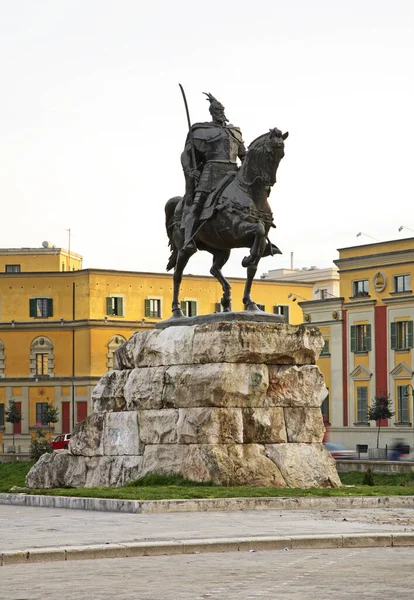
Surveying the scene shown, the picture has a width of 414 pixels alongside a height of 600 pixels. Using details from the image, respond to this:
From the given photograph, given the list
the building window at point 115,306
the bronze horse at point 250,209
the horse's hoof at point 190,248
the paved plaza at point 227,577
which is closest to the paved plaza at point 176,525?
the paved plaza at point 227,577

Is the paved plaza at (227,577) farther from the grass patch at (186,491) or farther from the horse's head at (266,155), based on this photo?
the horse's head at (266,155)

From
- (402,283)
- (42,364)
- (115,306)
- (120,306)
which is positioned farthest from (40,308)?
(402,283)

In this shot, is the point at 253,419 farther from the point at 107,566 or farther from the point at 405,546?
the point at 107,566

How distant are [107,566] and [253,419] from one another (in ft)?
27.7

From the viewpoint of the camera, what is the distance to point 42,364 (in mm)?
92250

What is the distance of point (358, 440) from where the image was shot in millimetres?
78375

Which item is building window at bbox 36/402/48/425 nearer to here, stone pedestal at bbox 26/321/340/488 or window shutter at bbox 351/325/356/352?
window shutter at bbox 351/325/356/352

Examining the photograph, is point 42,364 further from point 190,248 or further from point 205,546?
point 205,546

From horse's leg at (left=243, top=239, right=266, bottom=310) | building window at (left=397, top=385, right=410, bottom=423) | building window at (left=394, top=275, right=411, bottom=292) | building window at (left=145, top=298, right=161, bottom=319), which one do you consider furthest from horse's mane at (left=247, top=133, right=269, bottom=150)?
building window at (left=145, top=298, right=161, bottom=319)

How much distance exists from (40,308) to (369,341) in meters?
24.6

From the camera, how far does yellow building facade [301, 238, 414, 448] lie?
76.4 m

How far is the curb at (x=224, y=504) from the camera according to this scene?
1838cm

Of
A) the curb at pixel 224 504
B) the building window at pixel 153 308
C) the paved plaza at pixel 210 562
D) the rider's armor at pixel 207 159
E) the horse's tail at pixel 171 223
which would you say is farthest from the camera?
the building window at pixel 153 308

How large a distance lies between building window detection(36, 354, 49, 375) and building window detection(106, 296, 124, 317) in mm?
5175
